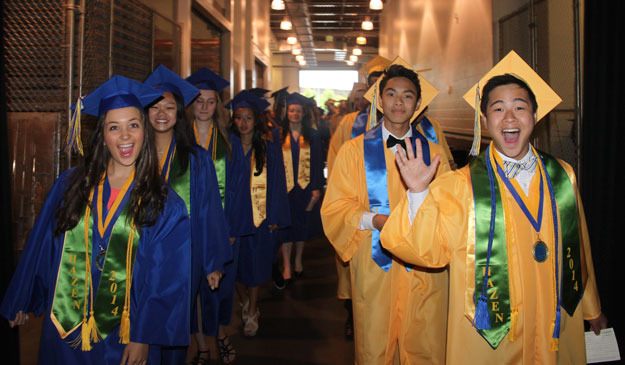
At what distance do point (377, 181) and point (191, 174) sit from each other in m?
1.06

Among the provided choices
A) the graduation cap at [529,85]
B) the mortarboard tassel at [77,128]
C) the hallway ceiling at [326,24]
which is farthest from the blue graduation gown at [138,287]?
the hallway ceiling at [326,24]

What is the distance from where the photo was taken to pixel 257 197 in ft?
15.5

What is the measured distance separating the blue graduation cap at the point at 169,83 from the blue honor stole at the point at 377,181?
1.07 metres

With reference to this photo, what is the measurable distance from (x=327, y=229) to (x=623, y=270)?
1.64 m

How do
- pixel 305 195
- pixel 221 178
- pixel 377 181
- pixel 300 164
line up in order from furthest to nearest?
pixel 305 195 → pixel 300 164 → pixel 221 178 → pixel 377 181

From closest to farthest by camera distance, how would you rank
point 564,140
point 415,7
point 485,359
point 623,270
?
point 485,359
point 623,270
point 564,140
point 415,7

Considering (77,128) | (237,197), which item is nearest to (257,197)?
(237,197)

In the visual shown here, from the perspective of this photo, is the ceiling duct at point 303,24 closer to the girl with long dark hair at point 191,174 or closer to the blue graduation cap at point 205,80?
the blue graduation cap at point 205,80

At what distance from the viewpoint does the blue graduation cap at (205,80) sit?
12.9ft

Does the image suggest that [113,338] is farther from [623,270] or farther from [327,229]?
[623,270]

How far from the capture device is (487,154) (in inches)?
85.0

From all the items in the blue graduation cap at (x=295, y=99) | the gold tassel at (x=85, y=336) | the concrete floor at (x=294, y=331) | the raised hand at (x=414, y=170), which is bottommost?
the concrete floor at (x=294, y=331)

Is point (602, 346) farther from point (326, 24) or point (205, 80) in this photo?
point (326, 24)

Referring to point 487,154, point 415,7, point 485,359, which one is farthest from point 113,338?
point 415,7
